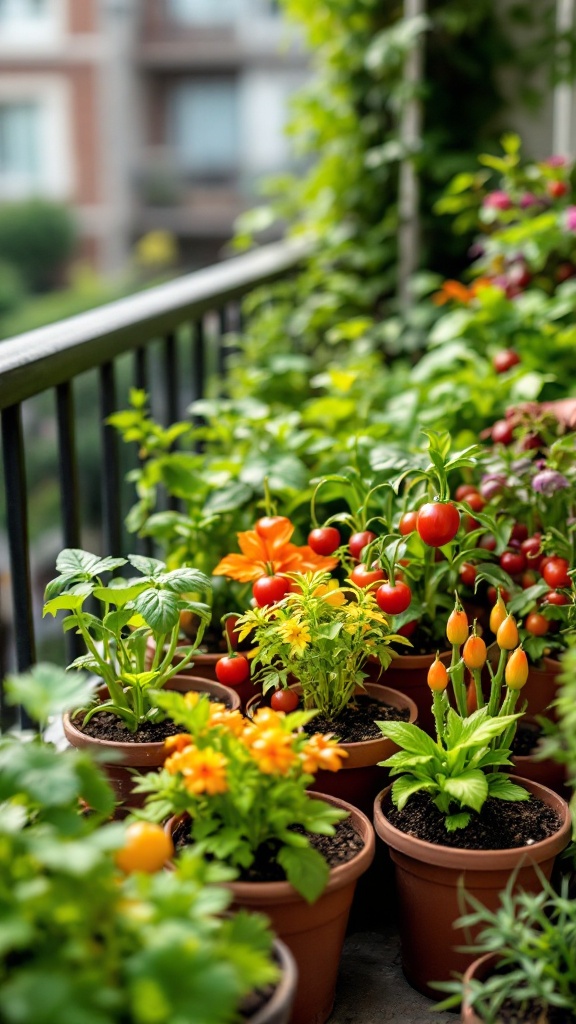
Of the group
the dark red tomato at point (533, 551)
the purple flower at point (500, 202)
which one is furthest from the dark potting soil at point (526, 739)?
the purple flower at point (500, 202)

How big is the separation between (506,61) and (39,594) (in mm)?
5654

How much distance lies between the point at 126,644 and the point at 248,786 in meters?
0.42

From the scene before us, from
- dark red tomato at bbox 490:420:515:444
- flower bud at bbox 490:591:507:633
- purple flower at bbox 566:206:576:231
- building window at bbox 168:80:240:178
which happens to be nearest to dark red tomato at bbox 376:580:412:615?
flower bud at bbox 490:591:507:633

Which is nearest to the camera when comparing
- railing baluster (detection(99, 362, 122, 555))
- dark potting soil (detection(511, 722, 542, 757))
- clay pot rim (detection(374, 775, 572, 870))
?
clay pot rim (detection(374, 775, 572, 870))

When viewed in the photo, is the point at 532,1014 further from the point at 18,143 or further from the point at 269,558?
the point at 18,143

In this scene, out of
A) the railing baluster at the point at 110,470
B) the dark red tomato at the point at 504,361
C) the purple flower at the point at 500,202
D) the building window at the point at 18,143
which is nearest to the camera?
the railing baluster at the point at 110,470

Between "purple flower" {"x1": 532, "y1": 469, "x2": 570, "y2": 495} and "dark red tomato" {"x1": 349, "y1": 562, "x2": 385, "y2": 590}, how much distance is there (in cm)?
26

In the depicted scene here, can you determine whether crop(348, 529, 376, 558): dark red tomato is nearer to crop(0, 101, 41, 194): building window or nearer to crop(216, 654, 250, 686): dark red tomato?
crop(216, 654, 250, 686): dark red tomato

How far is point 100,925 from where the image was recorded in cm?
78

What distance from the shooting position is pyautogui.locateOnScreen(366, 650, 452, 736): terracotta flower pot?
1.43 metres

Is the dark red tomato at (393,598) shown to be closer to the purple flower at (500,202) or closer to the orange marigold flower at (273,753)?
the orange marigold flower at (273,753)

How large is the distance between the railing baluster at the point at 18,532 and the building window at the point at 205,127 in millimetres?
19942

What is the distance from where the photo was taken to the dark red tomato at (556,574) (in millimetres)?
→ 1354

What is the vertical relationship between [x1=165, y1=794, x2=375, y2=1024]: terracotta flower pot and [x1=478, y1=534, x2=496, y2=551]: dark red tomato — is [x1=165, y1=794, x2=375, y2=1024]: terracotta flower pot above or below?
below
